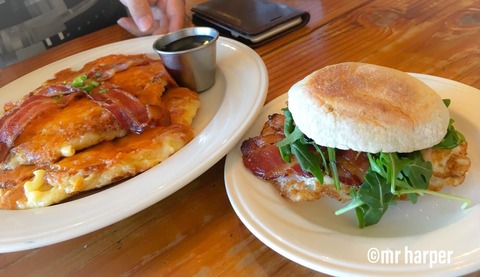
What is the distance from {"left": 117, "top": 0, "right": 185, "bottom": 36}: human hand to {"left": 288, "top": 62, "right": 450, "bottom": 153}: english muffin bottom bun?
130cm

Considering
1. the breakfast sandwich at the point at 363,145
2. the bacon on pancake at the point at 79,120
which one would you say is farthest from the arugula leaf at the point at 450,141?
the bacon on pancake at the point at 79,120

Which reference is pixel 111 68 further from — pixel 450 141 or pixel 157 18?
pixel 450 141

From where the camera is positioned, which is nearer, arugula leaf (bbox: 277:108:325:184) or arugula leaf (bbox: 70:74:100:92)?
arugula leaf (bbox: 277:108:325:184)

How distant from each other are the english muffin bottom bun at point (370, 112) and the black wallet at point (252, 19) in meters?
1.07

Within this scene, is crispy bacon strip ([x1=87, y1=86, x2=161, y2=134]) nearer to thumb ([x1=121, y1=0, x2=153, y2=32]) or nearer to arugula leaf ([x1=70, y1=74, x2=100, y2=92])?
arugula leaf ([x1=70, y1=74, x2=100, y2=92])

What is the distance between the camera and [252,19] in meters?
2.31

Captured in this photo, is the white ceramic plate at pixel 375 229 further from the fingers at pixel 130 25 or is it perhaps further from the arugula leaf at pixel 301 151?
A: the fingers at pixel 130 25

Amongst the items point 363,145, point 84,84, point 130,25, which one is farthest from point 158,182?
point 130,25

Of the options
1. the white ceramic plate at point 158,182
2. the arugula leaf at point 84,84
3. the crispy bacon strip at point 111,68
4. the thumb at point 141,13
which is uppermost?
the thumb at point 141,13

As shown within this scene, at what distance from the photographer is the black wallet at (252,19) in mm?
2227

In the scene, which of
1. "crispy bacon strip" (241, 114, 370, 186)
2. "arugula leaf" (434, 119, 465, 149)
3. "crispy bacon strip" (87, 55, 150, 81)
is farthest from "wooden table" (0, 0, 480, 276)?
"crispy bacon strip" (87, 55, 150, 81)

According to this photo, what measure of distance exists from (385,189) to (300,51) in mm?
1160

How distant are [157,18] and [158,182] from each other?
5.26ft

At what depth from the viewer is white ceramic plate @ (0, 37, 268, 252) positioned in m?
1.13
